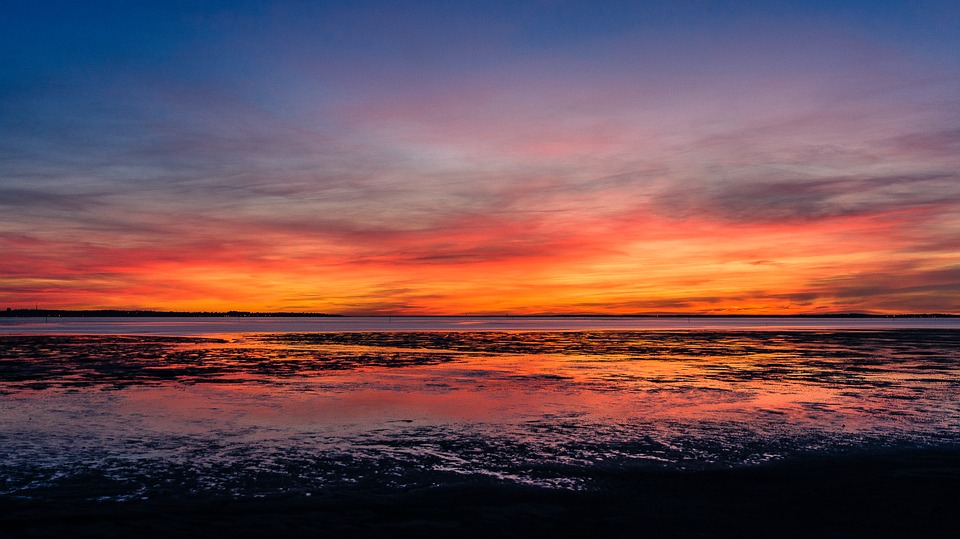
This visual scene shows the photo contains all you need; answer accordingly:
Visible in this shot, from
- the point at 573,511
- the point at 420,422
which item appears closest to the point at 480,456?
the point at 573,511

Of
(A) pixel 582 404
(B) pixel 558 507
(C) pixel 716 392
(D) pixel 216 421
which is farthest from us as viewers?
(C) pixel 716 392

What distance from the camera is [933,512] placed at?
7.48 metres

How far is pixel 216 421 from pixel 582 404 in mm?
7702

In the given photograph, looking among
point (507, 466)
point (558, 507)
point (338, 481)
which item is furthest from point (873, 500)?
point (338, 481)

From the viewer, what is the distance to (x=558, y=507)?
7.80 metres

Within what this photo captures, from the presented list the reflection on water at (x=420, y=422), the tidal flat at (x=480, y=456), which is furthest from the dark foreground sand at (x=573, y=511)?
the reflection on water at (x=420, y=422)

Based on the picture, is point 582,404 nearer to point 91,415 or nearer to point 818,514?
point 818,514

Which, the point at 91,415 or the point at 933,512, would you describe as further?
the point at 91,415

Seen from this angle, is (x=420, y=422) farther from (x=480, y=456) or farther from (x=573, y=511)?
(x=573, y=511)

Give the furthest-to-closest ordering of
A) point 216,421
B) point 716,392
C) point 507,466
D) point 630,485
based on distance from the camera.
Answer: point 716,392, point 216,421, point 507,466, point 630,485

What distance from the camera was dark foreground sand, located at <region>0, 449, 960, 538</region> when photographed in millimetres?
6953

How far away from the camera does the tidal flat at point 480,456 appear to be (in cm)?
734

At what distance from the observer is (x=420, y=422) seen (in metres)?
13.4

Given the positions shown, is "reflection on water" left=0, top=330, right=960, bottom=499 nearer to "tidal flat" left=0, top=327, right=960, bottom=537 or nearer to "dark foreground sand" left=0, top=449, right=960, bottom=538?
"tidal flat" left=0, top=327, right=960, bottom=537
